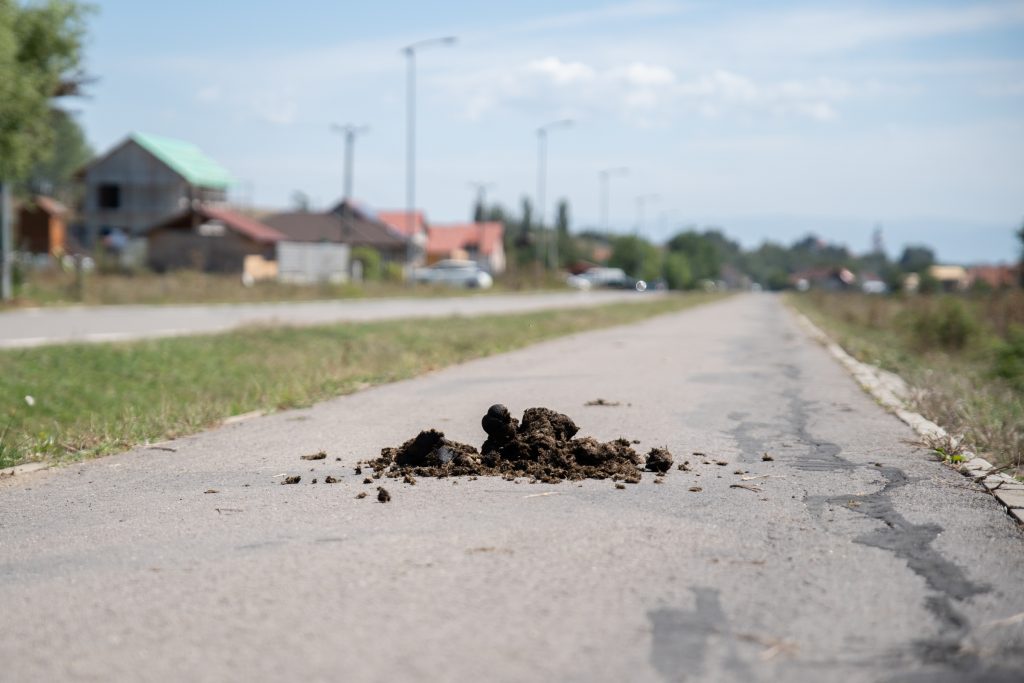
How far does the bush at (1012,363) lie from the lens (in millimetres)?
18003

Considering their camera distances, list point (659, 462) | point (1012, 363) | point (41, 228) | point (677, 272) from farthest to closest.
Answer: point (677, 272), point (41, 228), point (1012, 363), point (659, 462)

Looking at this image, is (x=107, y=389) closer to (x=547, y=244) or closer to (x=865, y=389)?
(x=865, y=389)

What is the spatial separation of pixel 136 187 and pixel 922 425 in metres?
79.8

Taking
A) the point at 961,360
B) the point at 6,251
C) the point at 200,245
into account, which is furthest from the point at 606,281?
the point at 961,360

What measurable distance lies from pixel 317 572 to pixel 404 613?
671mm

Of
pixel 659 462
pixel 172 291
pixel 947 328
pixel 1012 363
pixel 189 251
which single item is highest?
pixel 189 251

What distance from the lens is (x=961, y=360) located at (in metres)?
24.3

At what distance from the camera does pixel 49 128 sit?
31.3m

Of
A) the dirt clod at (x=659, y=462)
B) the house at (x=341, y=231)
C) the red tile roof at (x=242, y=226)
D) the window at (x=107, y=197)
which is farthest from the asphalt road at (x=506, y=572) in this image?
the window at (x=107, y=197)

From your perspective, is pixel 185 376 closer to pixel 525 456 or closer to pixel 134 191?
pixel 525 456

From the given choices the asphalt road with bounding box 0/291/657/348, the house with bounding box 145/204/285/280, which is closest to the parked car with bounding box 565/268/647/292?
the house with bounding box 145/204/285/280

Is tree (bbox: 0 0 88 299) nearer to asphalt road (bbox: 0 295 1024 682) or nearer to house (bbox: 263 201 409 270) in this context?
asphalt road (bbox: 0 295 1024 682)

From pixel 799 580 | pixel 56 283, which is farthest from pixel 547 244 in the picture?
pixel 799 580

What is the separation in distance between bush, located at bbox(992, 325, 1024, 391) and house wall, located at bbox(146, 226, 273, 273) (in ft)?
158
